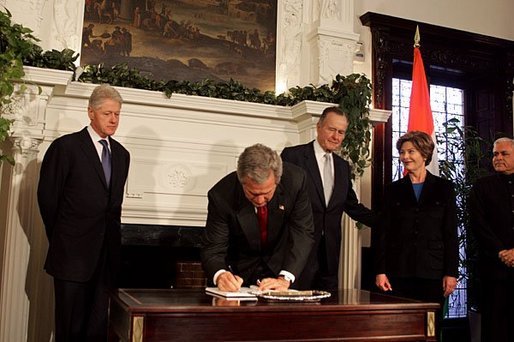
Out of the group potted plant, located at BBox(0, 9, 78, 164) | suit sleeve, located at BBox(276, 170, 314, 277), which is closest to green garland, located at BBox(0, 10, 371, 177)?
potted plant, located at BBox(0, 9, 78, 164)

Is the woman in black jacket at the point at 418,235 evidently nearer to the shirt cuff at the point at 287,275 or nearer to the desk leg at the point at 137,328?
the shirt cuff at the point at 287,275

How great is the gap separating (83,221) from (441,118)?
4537 mm

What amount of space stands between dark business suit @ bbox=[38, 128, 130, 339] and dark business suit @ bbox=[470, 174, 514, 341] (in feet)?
8.70

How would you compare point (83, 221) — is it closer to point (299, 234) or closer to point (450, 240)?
point (299, 234)

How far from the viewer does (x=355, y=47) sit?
5547mm

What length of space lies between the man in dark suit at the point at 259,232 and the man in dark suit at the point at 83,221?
0.94 meters

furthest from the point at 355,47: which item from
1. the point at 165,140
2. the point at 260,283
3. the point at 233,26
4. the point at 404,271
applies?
the point at 260,283

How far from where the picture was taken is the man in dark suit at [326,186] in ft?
12.2

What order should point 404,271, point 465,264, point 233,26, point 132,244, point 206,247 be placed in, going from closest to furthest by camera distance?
point 206,247 → point 404,271 → point 132,244 → point 233,26 → point 465,264

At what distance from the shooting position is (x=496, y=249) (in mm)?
4230

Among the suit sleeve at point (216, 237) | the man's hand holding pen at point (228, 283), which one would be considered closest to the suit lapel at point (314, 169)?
the suit sleeve at point (216, 237)

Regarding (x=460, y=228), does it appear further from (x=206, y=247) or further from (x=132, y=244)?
(x=206, y=247)

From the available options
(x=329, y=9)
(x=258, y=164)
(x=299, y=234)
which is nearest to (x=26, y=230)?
(x=299, y=234)

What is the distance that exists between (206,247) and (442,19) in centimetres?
470
